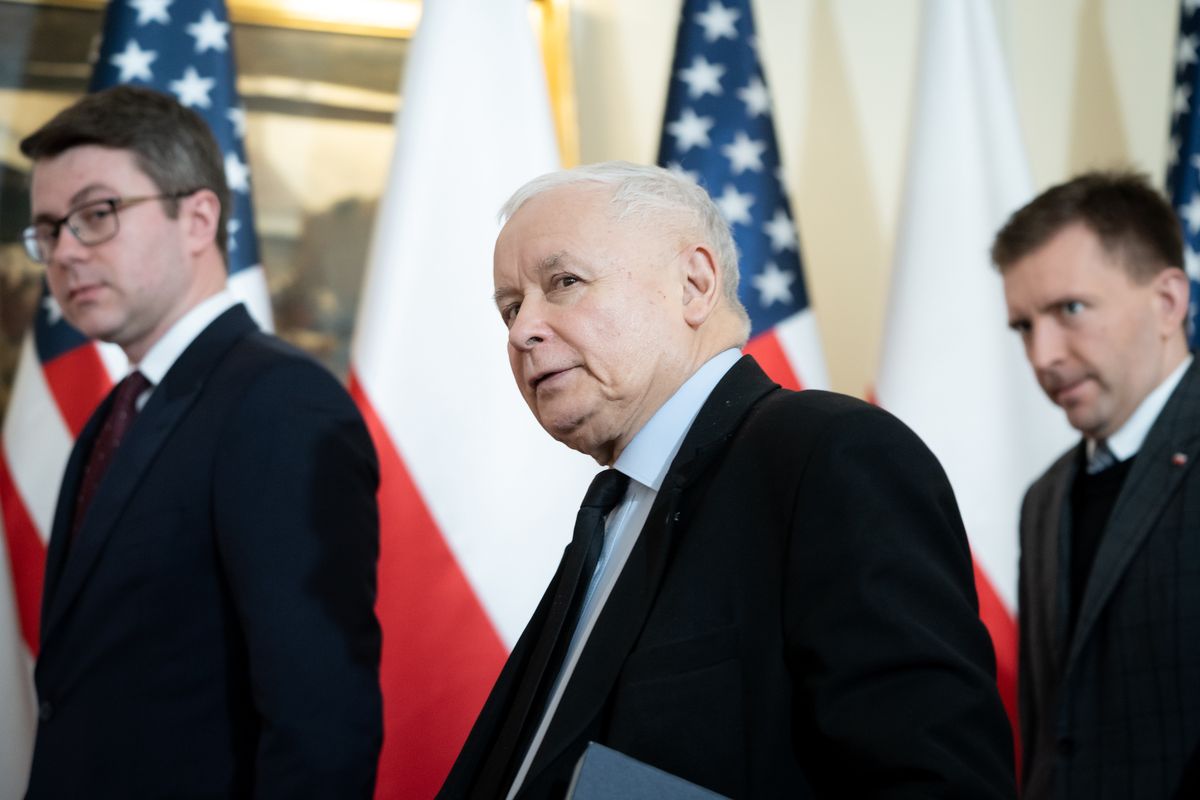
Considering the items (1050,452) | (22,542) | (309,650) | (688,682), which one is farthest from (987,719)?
(22,542)

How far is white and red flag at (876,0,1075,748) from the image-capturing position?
3.00 metres

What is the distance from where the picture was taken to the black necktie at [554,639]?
1286mm

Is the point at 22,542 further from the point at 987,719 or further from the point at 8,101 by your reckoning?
the point at 987,719

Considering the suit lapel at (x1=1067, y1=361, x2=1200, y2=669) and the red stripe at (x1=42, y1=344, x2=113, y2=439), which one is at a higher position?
the suit lapel at (x1=1067, y1=361, x2=1200, y2=669)

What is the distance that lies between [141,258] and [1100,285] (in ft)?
5.64

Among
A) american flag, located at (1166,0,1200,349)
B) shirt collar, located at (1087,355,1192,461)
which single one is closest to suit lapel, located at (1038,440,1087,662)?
shirt collar, located at (1087,355,1192,461)

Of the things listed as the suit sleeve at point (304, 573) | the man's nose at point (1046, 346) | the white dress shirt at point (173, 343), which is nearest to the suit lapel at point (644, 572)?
the suit sleeve at point (304, 573)

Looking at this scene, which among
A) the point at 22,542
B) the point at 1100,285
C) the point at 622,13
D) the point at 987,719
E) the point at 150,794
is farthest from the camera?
the point at 622,13

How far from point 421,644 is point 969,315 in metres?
1.55

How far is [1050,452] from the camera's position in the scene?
309 centimetres

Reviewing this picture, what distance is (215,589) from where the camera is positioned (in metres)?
1.76

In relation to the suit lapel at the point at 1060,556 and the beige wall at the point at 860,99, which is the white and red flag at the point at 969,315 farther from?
the suit lapel at the point at 1060,556

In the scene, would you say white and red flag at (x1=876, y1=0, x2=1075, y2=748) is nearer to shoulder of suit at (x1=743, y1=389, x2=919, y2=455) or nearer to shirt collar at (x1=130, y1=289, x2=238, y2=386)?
shirt collar at (x1=130, y1=289, x2=238, y2=386)

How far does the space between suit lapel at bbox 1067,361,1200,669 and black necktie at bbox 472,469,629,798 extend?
44.7 inches
